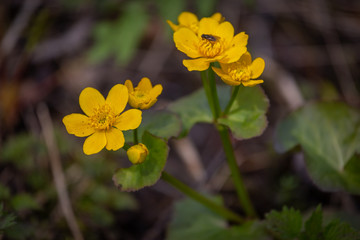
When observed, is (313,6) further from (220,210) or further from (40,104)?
(40,104)

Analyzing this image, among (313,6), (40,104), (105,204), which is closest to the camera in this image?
(105,204)

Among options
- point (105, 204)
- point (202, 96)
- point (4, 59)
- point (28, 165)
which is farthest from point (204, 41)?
point (4, 59)

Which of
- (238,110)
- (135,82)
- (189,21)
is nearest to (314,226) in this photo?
(238,110)

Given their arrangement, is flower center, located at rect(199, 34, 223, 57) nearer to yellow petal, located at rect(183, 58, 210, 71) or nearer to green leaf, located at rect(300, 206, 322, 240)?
yellow petal, located at rect(183, 58, 210, 71)

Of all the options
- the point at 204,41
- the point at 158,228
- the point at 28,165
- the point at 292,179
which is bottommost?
the point at 158,228

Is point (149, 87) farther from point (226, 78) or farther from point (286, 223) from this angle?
point (286, 223)

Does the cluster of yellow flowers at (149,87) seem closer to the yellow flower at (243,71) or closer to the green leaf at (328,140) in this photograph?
the yellow flower at (243,71)
